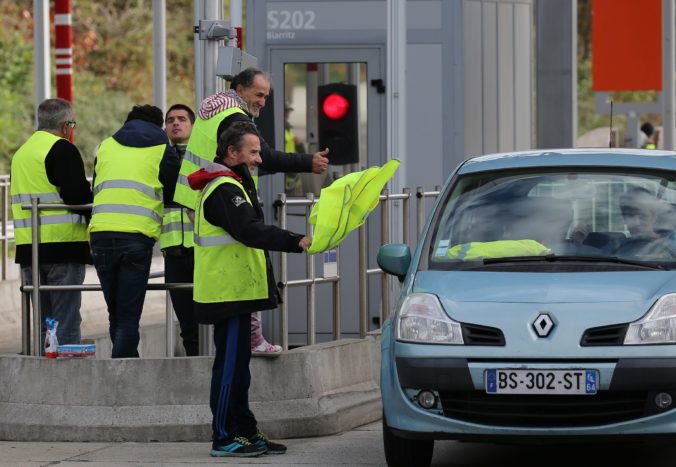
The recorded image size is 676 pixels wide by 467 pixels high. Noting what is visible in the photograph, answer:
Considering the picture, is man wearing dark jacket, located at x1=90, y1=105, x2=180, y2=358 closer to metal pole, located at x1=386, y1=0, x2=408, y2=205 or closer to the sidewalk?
the sidewalk

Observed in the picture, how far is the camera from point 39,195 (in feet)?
38.0

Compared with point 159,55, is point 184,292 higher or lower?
lower

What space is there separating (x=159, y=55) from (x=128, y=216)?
1542cm

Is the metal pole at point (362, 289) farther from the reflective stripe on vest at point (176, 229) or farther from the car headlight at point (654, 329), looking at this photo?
the car headlight at point (654, 329)

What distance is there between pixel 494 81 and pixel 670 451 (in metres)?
5.96

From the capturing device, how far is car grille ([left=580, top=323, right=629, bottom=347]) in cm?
830

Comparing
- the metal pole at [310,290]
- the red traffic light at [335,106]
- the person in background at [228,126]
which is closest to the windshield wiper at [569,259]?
the person in background at [228,126]

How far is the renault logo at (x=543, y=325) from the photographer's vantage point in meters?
8.36

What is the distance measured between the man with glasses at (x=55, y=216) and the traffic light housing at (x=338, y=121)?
3084 mm

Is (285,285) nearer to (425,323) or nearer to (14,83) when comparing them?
(425,323)

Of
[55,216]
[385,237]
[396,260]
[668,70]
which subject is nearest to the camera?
[396,260]

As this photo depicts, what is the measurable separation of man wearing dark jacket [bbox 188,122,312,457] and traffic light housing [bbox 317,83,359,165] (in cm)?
465

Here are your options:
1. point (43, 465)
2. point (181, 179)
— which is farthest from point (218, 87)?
point (43, 465)

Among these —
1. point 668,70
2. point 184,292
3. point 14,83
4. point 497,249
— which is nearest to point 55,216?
point 184,292
